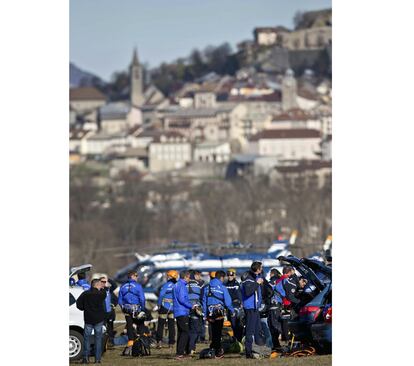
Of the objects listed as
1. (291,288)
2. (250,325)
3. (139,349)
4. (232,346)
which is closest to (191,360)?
(250,325)

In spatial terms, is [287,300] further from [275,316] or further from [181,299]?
[181,299]

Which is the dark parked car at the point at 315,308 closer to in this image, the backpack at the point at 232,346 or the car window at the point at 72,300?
the backpack at the point at 232,346

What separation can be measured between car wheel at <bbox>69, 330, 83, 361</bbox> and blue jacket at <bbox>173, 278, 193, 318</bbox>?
1198 mm

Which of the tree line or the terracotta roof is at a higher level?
the terracotta roof

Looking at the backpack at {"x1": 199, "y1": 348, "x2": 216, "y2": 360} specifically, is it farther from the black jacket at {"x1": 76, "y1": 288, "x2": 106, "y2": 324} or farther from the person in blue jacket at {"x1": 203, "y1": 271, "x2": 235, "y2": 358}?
the black jacket at {"x1": 76, "y1": 288, "x2": 106, "y2": 324}

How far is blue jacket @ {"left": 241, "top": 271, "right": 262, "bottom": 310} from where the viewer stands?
1780 cm

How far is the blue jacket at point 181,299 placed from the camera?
60.5 feet

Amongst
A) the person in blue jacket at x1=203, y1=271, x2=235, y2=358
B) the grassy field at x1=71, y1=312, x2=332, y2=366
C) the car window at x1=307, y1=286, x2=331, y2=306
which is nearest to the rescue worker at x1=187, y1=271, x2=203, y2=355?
the person in blue jacket at x1=203, y1=271, x2=235, y2=358

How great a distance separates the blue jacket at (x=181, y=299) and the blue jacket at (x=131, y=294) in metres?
1.36

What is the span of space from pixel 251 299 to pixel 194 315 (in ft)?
3.36
